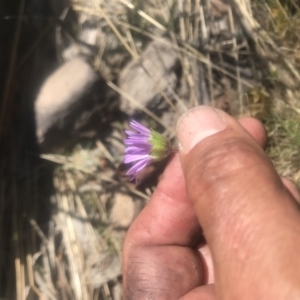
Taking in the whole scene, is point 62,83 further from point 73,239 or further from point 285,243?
point 285,243

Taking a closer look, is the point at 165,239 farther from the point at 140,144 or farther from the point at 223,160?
the point at 223,160

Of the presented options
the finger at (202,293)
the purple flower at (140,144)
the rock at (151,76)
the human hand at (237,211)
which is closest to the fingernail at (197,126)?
the human hand at (237,211)

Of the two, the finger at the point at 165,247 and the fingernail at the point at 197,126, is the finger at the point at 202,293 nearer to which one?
the finger at the point at 165,247

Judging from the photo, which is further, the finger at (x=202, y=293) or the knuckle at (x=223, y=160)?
the finger at (x=202, y=293)

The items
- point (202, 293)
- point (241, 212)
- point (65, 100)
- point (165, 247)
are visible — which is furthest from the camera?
point (65, 100)

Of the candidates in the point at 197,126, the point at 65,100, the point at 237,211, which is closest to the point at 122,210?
the point at 65,100
